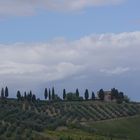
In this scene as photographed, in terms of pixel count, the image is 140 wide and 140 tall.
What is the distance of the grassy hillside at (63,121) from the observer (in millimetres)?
114062

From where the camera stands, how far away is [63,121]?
14462 cm

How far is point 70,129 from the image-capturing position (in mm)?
135375

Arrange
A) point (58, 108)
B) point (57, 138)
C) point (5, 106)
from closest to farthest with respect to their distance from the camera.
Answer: point (57, 138) → point (5, 106) → point (58, 108)

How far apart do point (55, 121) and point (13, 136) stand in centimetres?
4058

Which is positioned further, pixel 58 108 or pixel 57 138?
pixel 58 108

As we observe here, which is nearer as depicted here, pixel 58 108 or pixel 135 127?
pixel 135 127

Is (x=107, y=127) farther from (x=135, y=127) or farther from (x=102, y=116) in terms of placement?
(x=102, y=116)

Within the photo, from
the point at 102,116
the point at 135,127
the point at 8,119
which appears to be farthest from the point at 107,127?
the point at 8,119

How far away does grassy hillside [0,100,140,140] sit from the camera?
374 ft

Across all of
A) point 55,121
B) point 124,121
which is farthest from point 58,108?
point 55,121

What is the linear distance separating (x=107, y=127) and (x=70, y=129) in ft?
93.2

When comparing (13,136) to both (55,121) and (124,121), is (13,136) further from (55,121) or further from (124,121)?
(124,121)

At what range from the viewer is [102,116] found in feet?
618

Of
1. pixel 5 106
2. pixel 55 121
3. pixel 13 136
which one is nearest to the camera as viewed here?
A: pixel 13 136
